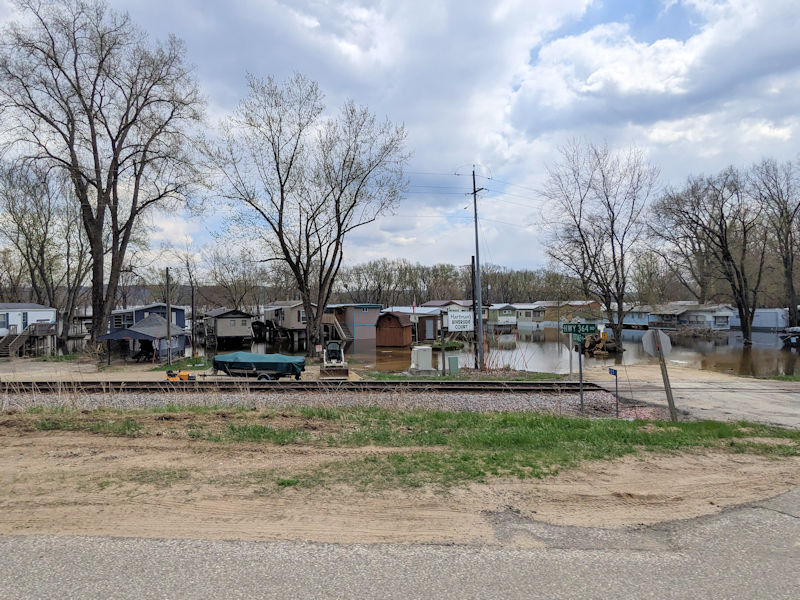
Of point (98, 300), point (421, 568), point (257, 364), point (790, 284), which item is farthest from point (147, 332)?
point (790, 284)

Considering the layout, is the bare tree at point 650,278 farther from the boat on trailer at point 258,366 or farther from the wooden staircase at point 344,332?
the boat on trailer at point 258,366

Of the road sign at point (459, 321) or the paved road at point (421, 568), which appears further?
the road sign at point (459, 321)

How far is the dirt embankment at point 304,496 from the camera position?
14.2ft

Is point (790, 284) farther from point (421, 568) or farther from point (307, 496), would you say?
point (421, 568)

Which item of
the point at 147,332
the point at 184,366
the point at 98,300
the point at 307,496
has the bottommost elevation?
the point at 184,366

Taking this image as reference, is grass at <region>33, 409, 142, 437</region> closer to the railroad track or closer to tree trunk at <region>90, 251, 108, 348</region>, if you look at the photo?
the railroad track

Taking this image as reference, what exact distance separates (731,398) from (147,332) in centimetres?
2769

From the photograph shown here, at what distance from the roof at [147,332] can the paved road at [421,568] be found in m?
24.8

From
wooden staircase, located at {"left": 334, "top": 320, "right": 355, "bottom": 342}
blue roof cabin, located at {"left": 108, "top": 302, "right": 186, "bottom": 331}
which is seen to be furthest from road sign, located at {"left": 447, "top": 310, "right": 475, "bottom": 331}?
blue roof cabin, located at {"left": 108, "top": 302, "right": 186, "bottom": 331}

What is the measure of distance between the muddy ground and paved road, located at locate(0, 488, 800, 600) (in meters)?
0.23

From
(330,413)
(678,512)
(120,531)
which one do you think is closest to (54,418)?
(330,413)

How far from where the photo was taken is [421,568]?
364 centimetres

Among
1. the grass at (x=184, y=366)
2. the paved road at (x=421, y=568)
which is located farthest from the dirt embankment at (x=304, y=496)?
the grass at (x=184, y=366)

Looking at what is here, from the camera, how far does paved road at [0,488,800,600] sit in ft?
11.0
